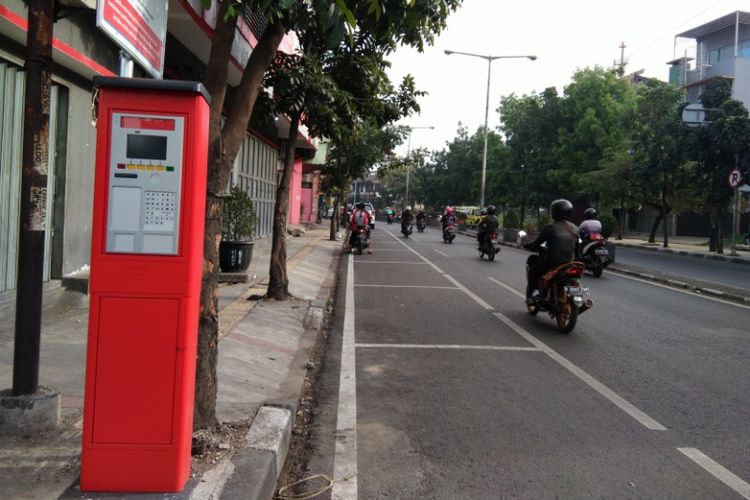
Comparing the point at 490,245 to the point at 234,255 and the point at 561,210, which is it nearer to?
the point at 234,255

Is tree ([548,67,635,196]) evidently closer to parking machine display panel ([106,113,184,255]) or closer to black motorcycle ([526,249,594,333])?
black motorcycle ([526,249,594,333])

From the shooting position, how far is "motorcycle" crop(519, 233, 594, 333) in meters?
8.23

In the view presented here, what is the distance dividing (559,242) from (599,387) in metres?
3.22

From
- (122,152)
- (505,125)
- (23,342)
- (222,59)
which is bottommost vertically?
(23,342)

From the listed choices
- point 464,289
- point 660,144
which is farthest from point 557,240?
point 660,144

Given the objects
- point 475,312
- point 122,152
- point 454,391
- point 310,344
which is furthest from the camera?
point 475,312

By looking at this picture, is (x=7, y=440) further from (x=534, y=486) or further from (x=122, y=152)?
(x=534, y=486)

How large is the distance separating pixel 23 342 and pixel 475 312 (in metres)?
7.15

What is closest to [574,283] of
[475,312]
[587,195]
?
[475,312]

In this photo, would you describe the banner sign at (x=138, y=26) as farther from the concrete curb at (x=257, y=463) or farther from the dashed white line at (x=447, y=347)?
the dashed white line at (x=447, y=347)

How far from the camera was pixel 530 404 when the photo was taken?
5.38 metres

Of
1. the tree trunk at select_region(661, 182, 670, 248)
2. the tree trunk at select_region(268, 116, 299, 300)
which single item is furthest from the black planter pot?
the tree trunk at select_region(661, 182, 670, 248)

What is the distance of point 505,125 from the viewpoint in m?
45.2

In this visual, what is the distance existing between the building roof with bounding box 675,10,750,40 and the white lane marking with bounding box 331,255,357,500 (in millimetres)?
47587
